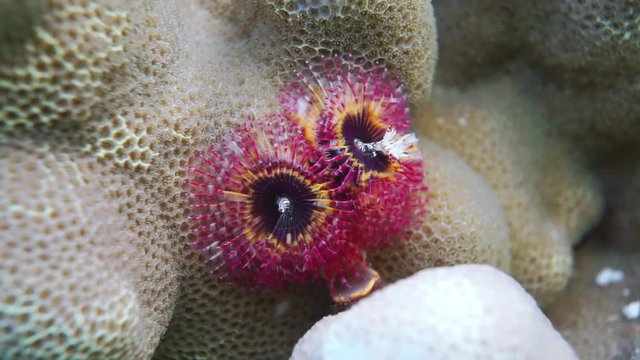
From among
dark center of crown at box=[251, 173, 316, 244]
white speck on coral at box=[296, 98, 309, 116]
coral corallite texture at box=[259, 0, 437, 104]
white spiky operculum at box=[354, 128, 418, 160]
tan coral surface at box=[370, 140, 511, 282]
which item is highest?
coral corallite texture at box=[259, 0, 437, 104]

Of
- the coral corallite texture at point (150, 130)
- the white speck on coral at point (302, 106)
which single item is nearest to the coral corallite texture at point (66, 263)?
the coral corallite texture at point (150, 130)

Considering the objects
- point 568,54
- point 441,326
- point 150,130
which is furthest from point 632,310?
point 150,130

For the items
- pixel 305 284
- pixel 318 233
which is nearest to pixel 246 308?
pixel 305 284

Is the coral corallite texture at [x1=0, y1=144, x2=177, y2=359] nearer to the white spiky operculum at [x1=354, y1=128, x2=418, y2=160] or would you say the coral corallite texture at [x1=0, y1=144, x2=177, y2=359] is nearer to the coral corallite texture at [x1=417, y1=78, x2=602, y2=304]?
the white spiky operculum at [x1=354, y1=128, x2=418, y2=160]

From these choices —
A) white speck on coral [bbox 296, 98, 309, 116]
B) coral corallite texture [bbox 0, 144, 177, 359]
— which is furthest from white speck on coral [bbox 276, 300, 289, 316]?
Answer: white speck on coral [bbox 296, 98, 309, 116]

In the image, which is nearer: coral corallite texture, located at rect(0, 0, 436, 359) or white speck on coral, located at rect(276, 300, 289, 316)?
coral corallite texture, located at rect(0, 0, 436, 359)

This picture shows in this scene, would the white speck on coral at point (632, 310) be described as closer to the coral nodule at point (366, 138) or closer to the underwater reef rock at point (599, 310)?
the underwater reef rock at point (599, 310)
